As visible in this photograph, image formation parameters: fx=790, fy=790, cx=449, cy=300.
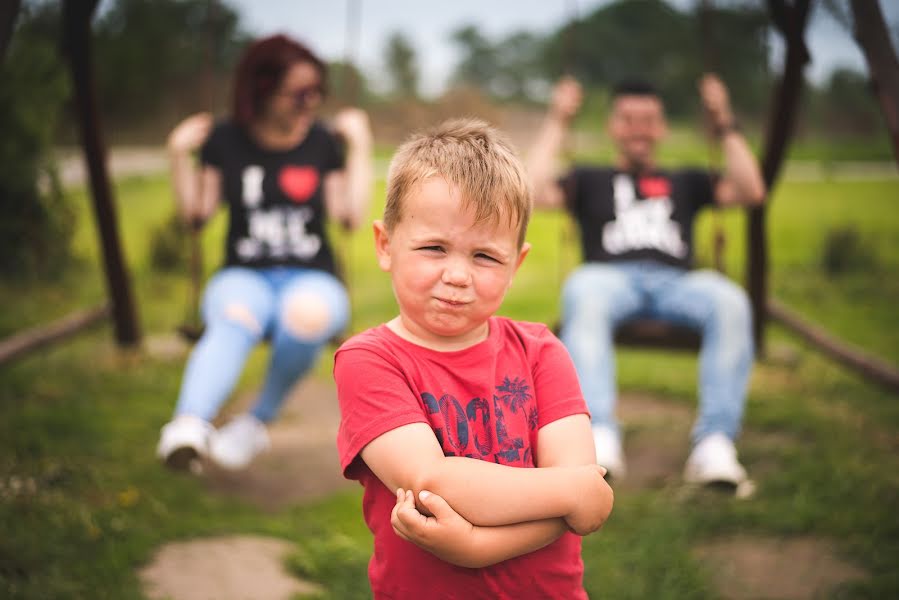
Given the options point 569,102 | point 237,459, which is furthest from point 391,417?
point 569,102

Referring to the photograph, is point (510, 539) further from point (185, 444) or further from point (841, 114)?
point (841, 114)

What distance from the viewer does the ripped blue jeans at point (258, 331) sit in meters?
2.40

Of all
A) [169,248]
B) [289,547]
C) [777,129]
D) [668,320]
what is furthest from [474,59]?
[289,547]

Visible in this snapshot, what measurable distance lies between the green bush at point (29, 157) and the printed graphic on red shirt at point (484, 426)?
5.00 meters

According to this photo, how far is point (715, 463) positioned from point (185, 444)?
5.16 ft

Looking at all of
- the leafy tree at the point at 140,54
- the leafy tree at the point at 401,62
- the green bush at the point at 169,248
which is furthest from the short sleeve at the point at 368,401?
the leafy tree at the point at 401,62

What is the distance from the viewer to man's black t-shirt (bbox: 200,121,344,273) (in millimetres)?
2924

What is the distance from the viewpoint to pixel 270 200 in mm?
2996

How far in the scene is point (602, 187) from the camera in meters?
3.42

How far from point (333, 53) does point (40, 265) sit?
3311 millimetres

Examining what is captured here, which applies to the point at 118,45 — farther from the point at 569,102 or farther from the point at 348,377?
the point at 348,377

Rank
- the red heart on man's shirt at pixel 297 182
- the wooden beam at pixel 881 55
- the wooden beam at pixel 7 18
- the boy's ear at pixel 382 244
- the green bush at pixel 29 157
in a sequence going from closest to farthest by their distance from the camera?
the boy's ear at pixel 382 244 → the wooden beam at pixel 7 18 → the wooden beam at pixel 881 55 → the red heart on man's shirt at pixel 297 182 → the green bush at pixel 29 157

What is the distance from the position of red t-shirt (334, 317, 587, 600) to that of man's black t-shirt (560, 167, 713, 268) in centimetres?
207

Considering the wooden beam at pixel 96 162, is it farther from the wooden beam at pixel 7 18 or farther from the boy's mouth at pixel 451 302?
the boy's mouth at pixel 451 302
